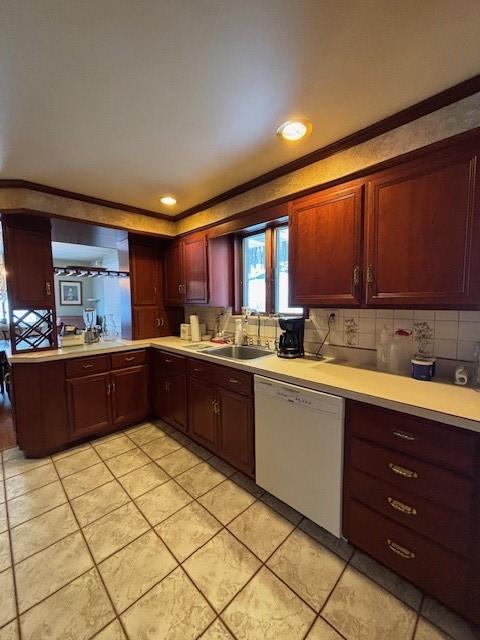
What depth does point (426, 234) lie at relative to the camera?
1379 millimetres

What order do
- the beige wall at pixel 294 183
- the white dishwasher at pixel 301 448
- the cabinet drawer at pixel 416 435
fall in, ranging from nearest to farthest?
the cabinet drawer at pixel 416 435
the beige wall at pixel 294 183
the white dishwasher at pixel 301 448

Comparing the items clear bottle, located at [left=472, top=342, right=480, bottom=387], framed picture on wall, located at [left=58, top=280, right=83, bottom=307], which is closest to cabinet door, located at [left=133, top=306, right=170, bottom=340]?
clear bottle, located at [left=472, top=342, right=480, bottom=387]

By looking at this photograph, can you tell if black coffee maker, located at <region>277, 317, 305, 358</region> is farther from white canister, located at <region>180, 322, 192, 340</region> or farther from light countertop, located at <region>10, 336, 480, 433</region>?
white canister, located at <region>180, 322, 192, 340</region>

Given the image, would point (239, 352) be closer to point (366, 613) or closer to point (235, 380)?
point (235, 380)

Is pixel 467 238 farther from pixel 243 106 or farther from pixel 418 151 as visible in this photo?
pixel 243 106

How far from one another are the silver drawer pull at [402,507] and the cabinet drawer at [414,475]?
0.25 feet

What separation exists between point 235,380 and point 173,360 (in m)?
0.91

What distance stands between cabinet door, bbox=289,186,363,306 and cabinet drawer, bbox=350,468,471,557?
98cm

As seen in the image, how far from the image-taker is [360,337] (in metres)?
1.97

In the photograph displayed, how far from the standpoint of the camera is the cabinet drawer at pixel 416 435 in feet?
3.55

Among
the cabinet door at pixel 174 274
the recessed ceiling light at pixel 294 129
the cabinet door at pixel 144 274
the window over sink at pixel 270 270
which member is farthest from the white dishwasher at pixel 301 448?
the cabinet door at pixel 144 274

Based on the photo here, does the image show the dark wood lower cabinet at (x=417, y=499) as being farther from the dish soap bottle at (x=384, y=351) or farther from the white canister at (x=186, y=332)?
the white canister at (x=186, y=332)

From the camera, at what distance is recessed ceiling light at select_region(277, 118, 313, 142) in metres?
1.53

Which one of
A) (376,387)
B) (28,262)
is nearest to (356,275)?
(376,387)
